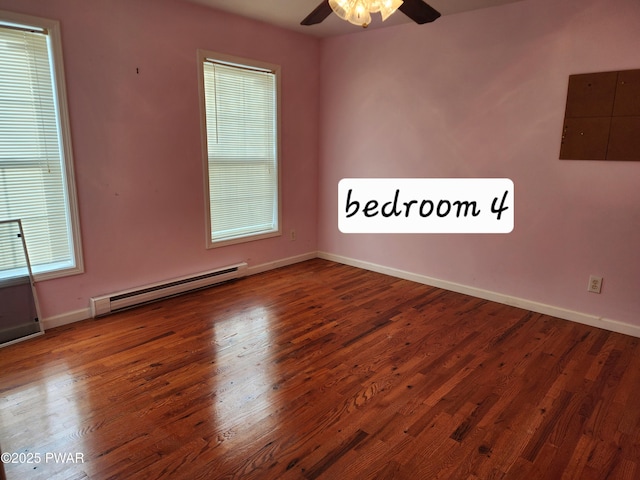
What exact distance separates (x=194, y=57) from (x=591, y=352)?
12.2 feet

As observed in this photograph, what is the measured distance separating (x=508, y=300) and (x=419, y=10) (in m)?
2.49

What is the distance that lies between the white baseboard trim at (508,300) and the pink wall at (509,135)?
5cm

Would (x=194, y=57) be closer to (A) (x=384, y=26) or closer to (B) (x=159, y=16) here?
(B) (x=159, y=16)

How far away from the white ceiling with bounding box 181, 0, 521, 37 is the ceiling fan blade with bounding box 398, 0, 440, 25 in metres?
1.16

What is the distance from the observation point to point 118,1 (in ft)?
9.95

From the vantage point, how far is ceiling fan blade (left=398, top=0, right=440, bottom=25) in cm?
205

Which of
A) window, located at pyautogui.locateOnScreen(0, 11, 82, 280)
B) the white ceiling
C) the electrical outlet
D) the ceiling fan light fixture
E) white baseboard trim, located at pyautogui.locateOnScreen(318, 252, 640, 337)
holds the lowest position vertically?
white baseboard trim, located at pyautogui.locateOnScreen(318, 252, 640, 337)

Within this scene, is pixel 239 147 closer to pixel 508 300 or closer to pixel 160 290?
pixel 160 290

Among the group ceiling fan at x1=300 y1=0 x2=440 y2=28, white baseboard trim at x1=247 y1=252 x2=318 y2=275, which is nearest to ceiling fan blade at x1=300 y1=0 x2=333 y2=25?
ceiling fan at x1=300 y1=0 x2=440 y2=28

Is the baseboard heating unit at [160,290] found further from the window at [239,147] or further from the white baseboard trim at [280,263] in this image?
the window at [239,147]

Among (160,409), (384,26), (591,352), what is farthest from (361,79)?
(160,409)

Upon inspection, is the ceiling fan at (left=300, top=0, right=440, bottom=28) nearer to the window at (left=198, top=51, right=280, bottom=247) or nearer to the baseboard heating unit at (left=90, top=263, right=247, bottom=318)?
the window at (left=198, top=51, right=280, bottom=247)

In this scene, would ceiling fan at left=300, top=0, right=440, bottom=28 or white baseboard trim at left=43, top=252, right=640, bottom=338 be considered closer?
ceiling fan at left=300, top=0, right=440, bottom=28

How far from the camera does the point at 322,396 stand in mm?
2260
